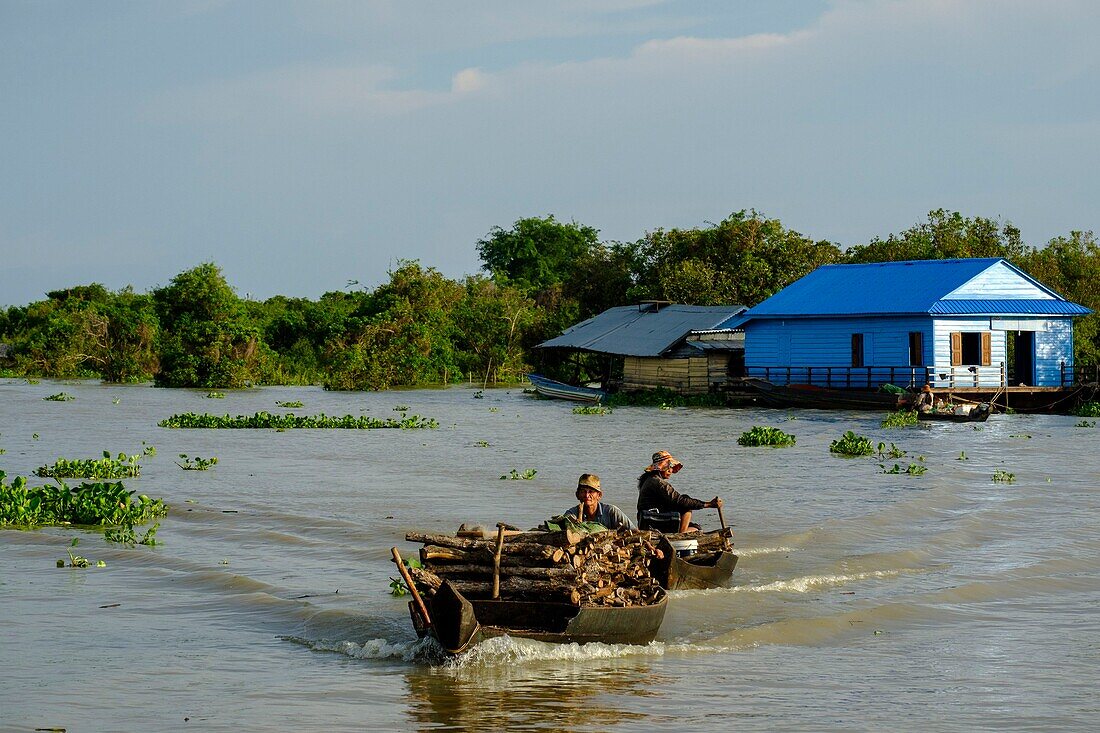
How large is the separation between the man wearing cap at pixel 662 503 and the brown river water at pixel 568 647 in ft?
2.42

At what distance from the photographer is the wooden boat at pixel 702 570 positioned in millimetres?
11805

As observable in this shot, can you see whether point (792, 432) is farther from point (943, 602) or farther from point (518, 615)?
point (518, 615)

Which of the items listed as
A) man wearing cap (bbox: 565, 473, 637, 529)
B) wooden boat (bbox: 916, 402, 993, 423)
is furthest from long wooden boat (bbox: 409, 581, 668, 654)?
wooden boat (bbox: 916, 402, 993, 423)

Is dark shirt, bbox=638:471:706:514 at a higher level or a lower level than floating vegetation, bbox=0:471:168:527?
higher

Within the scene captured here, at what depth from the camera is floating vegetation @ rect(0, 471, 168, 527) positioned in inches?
599

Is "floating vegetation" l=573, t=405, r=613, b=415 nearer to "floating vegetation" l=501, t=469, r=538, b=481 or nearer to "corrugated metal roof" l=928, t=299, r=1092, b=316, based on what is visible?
"corrugated metal roof" l=928, t=299, r=1092, b=316

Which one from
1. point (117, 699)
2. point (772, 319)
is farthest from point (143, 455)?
point (772, 319)

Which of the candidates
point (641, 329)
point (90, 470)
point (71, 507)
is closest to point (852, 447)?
point (90, 470)

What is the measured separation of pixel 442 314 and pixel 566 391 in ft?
41.2

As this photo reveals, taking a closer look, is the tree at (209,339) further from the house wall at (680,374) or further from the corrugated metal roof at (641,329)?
the house wall at (680,374)

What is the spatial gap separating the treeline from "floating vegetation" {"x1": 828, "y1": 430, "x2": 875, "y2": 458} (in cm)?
2359

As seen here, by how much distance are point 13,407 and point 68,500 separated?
27.7m

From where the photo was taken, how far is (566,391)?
47.7m

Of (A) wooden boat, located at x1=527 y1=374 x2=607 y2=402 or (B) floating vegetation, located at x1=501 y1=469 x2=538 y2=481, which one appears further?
(A) wooden boat, located at x1=527 y1=374 x2=607 y2=402
